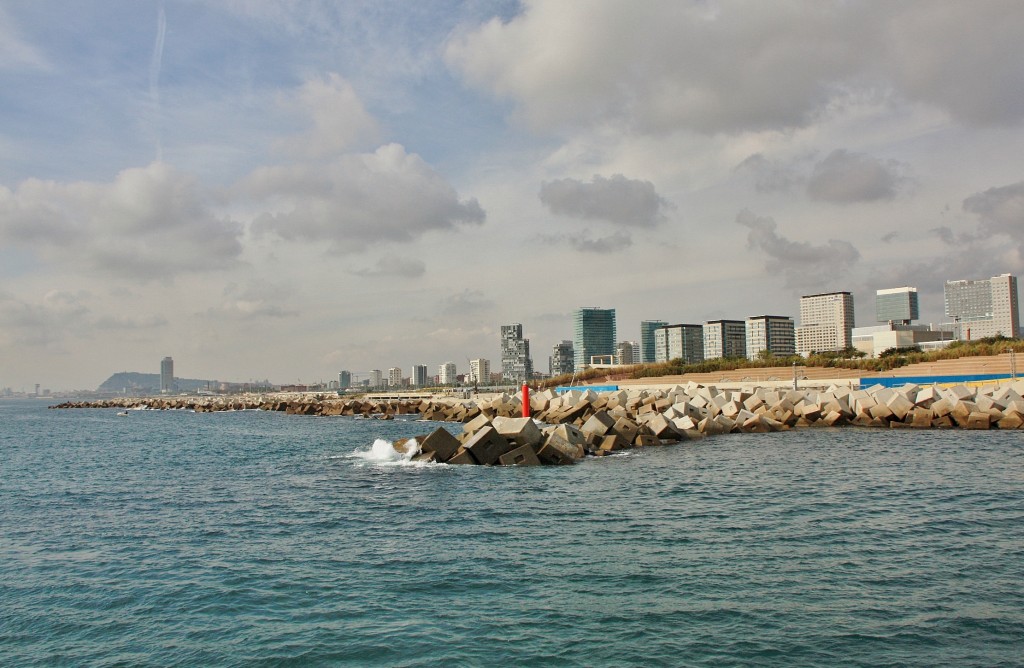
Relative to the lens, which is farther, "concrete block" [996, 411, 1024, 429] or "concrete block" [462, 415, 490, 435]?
"concrete block" [996, 411, 1024, 429]

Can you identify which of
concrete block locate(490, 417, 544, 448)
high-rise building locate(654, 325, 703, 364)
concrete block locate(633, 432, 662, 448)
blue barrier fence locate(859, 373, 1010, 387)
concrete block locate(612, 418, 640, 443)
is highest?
high-rise building locate(654, 325, 703, 364)

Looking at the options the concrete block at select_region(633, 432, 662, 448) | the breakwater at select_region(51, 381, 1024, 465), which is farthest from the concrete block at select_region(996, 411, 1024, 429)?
the concrete block at select_region(633, 432, 662, 448)

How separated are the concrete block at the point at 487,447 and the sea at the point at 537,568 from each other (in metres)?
2.62

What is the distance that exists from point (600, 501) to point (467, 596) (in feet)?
25.1

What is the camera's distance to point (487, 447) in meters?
26.1

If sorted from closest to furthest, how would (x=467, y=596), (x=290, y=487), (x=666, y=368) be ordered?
1. (x=467, y=596)
2. (x=290, y=487)
3. (x=666, y=368)

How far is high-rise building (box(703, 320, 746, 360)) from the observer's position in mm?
190875

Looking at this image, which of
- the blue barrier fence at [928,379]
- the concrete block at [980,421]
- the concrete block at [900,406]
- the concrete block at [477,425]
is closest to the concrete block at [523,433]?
the concrete block at [477,425]

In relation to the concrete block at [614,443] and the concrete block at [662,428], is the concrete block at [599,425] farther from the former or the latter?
the concrete block at [662,428]

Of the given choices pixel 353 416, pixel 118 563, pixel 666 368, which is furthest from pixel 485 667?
pixel 666 368

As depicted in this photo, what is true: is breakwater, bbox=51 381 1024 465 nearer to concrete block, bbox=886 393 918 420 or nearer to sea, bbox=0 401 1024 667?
concrete block, bbox=886 393 918 420

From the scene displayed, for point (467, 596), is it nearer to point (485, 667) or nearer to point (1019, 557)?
point (485, 667)

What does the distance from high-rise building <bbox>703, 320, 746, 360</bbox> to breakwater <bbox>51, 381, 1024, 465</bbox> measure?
145899 mm

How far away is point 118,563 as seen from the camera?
1332 cm
